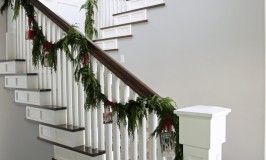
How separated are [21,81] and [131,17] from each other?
6.10 feet

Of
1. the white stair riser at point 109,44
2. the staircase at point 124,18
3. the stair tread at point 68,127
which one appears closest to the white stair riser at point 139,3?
the staircase at point 124,18

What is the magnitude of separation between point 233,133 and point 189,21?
4.58ft

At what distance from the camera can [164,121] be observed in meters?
1.62

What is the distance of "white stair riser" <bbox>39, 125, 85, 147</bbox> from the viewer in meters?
2.17

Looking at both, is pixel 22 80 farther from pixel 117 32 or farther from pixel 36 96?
pixel 117 32

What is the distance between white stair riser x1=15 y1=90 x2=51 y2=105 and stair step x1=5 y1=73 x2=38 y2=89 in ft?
0.23

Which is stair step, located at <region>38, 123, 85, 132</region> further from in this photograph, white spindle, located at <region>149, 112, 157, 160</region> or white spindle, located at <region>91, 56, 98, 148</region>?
white spindle, located at <region>149, 112, 157, 160</region>

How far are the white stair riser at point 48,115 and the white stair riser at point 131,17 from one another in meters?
1.91

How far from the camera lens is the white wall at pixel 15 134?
2.89 meters

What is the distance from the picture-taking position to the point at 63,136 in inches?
89.0

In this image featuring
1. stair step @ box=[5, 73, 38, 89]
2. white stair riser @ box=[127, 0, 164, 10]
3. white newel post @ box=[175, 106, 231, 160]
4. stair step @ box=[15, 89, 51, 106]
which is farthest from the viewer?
white stair riser @ box=[127, 0, 164, 10]

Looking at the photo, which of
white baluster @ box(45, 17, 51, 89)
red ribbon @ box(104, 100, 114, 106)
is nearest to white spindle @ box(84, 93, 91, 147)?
red ribbon @ box(104, 100, 114, 106)

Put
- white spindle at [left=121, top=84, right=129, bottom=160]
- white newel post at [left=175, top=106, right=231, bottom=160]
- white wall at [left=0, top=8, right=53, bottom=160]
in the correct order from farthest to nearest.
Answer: white wall at [left=0, top=8, right=53, bottom=160] → white spindle at [left=121, top=84, right=129, bottom=160] → white newel post at [left=175, top=106, right=231, bottom=160]

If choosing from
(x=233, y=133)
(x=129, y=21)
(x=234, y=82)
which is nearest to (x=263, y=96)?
(x=234, y=82)
